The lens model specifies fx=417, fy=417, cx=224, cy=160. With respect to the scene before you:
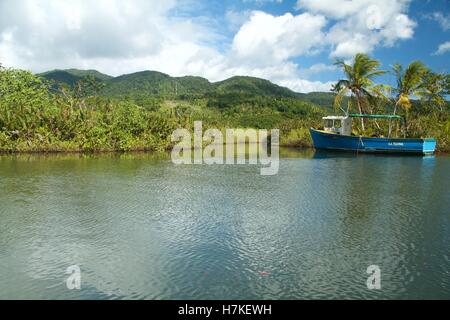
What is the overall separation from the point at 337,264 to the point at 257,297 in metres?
2.32

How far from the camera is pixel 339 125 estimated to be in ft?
121

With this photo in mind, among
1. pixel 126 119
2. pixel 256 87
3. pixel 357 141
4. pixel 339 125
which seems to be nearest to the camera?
pixel 357 141

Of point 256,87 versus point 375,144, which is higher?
point 256,87

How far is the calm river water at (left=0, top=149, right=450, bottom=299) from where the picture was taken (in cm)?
764

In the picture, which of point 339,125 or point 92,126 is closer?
point 92,126

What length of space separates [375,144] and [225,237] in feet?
84.9

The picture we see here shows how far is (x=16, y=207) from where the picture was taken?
14.0m
